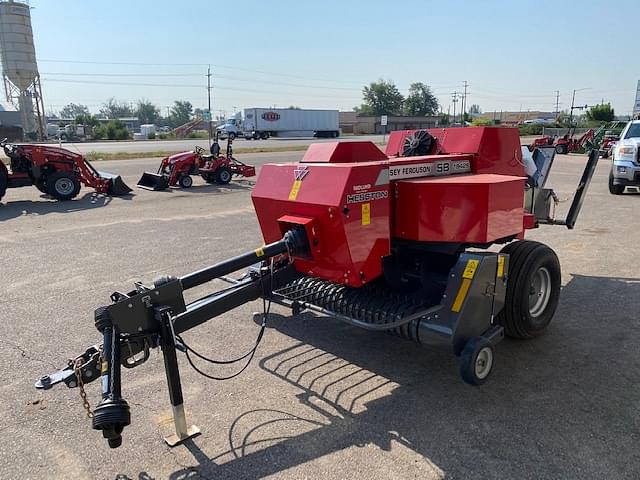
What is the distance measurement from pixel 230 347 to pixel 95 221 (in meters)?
6.77

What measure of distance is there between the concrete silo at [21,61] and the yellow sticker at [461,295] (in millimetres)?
65751

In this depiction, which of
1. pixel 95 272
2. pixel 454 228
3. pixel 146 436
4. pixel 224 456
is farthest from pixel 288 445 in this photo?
pixel 95 272

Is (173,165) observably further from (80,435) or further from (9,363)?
(80,435)

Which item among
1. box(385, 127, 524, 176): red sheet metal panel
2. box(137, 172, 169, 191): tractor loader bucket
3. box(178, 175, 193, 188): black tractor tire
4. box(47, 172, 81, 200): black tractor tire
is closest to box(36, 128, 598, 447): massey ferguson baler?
box(385, 127, 524, 176): red sheet metal panel

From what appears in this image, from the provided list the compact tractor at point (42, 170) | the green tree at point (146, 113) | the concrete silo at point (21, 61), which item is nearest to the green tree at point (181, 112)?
the green tree at point (146, 113)

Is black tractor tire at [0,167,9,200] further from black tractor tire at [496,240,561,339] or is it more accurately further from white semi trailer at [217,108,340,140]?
white semi trailer at [217,108,340,140]

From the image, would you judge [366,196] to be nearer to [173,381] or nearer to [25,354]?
[173,381]

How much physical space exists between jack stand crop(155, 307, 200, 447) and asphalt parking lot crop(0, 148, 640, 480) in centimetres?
8

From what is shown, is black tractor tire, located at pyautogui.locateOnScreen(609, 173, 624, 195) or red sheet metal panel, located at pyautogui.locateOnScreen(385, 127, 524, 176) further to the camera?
black tractor tire, located at pyautogui.locateOnScreen(609, 173, 624, 195)

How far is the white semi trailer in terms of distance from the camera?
188 ft

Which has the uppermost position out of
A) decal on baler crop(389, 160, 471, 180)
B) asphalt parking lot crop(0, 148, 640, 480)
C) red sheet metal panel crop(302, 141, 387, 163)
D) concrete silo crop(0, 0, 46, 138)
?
concrete silo crop(0, 0, 46, 138)

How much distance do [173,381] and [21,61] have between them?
70910 millimetres

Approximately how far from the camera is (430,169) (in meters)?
4.06

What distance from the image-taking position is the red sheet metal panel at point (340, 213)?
3350mm
